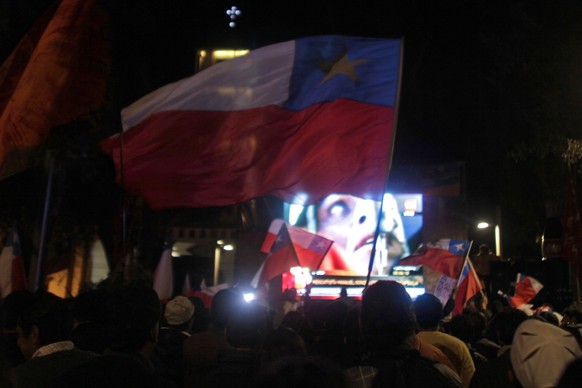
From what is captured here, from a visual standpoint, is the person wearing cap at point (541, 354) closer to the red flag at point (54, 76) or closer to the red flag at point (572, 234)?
the red flag at point (54, 76)

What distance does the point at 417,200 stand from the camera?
2800cm

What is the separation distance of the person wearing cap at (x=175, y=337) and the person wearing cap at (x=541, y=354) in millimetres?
3670

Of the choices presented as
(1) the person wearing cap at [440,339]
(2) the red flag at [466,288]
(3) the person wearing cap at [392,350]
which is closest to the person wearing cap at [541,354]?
(3) the person wearing cap at [392,350]

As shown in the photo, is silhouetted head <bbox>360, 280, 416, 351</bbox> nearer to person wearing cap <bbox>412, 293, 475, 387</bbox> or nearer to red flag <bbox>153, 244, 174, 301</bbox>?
person wearing cap <bbox>412, 293, 475, 387</bbox>

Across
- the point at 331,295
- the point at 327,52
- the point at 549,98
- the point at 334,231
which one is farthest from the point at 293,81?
the point at 334,231

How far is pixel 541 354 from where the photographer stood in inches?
107

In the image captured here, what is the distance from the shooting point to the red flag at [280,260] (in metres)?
13.0

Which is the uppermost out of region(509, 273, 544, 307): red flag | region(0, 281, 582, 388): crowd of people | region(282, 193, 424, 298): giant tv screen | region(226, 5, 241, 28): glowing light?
region(226, 5, 241, 28): glowing light

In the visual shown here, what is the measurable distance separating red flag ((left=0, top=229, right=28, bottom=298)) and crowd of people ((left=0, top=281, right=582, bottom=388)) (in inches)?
209

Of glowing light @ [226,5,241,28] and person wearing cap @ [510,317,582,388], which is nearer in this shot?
person wearing cap @ [510,317,582,388]

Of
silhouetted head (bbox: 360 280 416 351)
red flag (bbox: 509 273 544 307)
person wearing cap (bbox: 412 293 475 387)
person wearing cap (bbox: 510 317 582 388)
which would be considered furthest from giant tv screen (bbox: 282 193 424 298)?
person wearing cap (bbox: 510 317 582 388)

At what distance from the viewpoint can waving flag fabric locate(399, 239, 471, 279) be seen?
40.5 ft

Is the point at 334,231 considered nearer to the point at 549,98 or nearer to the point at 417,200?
the point at 417,200

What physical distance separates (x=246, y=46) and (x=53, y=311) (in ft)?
94.2
